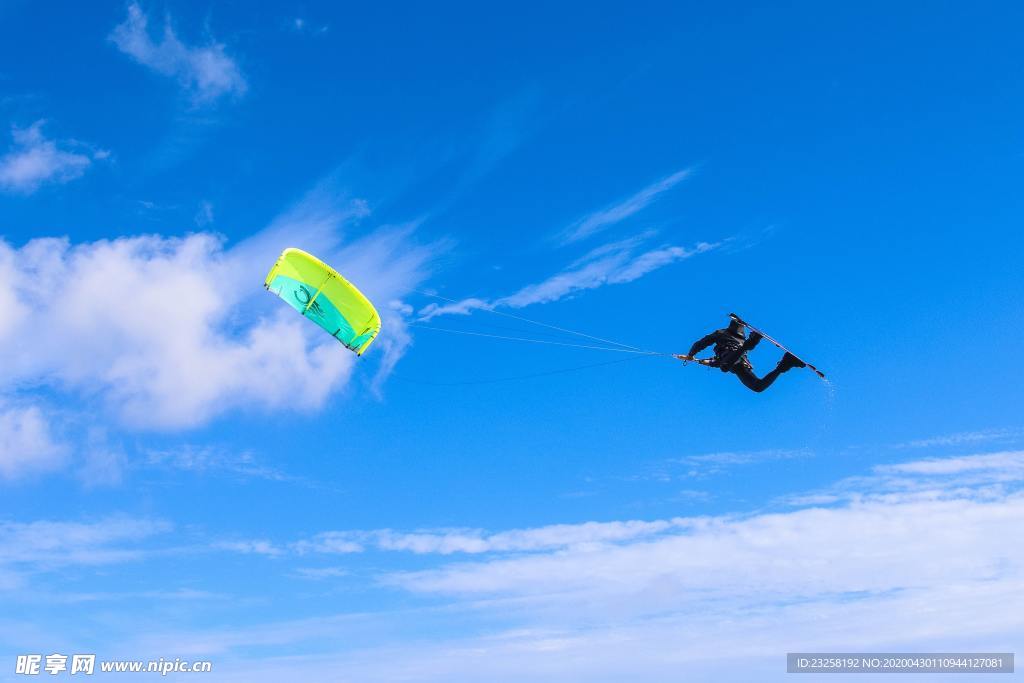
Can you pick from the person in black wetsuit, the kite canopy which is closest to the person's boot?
the person in black wetsuit

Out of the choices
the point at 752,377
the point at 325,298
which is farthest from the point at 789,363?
the point at 325,298

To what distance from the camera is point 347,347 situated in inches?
1152

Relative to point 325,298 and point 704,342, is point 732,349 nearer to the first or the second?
point 704,342

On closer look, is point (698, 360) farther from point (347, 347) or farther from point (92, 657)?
point (92, 657)

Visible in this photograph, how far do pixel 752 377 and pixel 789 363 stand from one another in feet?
3.59

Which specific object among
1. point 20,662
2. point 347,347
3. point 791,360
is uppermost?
point 347,347

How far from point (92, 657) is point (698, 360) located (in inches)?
1105

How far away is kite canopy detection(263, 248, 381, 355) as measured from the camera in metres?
28.1

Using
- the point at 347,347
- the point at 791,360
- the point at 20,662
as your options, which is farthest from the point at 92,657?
the point at 791,360

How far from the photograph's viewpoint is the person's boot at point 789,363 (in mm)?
23359

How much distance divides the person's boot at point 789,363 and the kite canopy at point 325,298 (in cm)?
1325

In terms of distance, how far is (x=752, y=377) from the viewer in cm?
2398

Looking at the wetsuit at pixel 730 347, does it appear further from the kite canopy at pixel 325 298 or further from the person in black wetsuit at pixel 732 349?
the kite canopy at pixel 325 298

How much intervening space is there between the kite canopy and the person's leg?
1211cm
